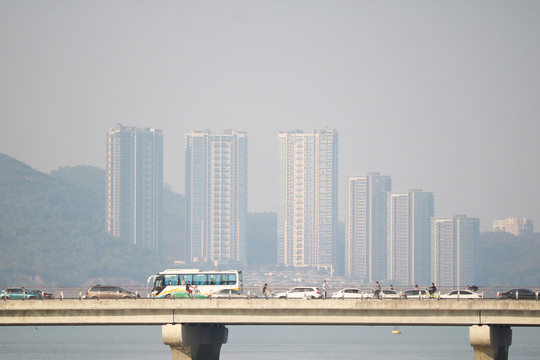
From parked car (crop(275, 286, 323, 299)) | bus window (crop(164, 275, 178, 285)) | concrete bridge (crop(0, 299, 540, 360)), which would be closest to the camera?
concrete bridge (crop(0, 299, 540, 360))

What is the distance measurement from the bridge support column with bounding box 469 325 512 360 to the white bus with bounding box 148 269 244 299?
23.1m

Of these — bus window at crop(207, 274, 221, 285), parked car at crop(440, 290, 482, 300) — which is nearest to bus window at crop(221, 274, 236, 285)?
bus window at crop(207, 274, 221, 285)

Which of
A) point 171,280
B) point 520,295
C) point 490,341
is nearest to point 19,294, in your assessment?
point 171,280

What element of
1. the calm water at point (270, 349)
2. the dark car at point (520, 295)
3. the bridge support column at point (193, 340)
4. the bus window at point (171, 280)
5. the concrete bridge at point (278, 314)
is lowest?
the calm water at point (270, 349)

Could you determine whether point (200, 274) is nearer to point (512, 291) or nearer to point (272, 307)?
point (272, 307)

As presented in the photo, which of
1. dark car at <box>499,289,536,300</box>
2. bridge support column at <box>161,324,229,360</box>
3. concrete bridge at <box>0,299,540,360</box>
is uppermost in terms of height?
dark car at <box>499,289,536,300</box>

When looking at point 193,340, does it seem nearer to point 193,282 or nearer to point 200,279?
point 193,282

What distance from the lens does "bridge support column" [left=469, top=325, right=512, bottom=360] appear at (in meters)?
67.9

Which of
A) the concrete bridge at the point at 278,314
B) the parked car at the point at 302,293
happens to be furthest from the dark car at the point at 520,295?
the parked car at the point at 302,293

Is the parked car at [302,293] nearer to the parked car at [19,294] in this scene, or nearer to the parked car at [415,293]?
the parked car at [415,293]

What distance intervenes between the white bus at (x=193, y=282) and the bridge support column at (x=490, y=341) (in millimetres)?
23146

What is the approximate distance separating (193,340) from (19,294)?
17.5 metres

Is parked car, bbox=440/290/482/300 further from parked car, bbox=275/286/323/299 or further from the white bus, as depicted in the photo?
the white bus

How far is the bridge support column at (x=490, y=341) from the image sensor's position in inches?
2675
